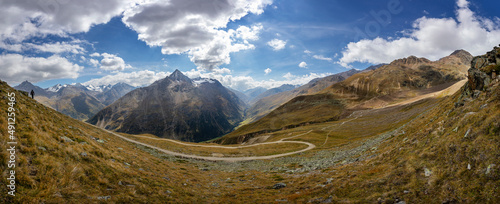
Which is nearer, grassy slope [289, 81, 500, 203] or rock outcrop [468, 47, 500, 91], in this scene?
grassy slope [289, 81, 500, 203]

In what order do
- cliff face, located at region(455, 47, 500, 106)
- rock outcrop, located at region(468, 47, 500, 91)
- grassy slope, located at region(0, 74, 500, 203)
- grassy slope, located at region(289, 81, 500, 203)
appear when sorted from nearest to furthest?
grassy slope, located at region(289, 81, 500, 203) → grassy slope, located at region(0, 74, 500, 203) → cliff face, located at region(455, 47, 500, 106) → rock outcrop, located at region(468, 47, 500, 91)

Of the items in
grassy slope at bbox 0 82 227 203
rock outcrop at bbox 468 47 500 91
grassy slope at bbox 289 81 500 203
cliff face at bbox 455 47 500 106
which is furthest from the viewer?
rock outcrop at bbox 468 47 500 91

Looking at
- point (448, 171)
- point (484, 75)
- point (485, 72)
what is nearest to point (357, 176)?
point (448, 171)

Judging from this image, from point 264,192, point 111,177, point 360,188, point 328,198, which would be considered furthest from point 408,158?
point 111,177

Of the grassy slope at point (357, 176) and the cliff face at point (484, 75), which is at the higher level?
the cliff face at point (484, 75)

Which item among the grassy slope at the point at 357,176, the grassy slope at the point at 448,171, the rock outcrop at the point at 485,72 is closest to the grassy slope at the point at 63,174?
the grassy slope at the point at 357,176

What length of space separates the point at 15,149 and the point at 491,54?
151 ft

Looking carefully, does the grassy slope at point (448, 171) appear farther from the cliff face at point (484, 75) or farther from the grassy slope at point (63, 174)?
the grassy slope at point (63, 174)

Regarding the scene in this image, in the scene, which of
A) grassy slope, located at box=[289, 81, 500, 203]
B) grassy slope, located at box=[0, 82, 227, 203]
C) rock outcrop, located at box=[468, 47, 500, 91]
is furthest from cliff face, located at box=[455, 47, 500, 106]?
grassy slope, located at box=[0, 82, 227, 203]

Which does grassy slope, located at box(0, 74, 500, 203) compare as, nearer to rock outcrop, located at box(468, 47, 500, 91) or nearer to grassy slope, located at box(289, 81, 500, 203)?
grassy slope, located at box(289, 81, 500, 203)

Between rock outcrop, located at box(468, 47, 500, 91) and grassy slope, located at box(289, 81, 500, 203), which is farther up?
rock outcrop, located at box(468, 47, 500, 91)

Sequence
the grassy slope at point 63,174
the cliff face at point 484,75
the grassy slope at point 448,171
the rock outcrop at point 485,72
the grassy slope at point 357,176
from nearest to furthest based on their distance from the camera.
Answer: the grassy slope at point 448,171
the grassy slope at point 357,176
the grassy slope at point 63,174
the cliff face at point 484,75
the rock outcrop at point 485,72

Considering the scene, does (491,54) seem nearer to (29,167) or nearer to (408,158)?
(408,158)

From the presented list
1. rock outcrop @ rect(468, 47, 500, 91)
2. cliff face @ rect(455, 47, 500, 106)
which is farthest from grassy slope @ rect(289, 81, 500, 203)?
rock outcrop @ rect(468, 47, 500, 91)
